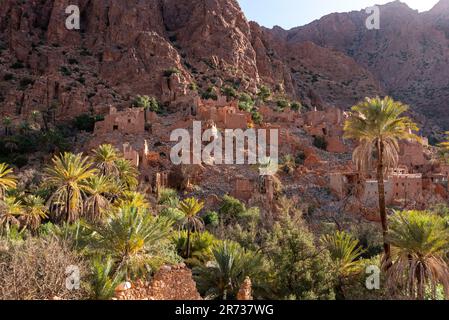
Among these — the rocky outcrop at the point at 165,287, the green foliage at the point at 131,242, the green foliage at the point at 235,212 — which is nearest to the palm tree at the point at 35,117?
the green foliage at the point at 235,212

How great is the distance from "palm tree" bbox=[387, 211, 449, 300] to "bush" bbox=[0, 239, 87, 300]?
8430mm

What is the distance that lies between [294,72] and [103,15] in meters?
40.1

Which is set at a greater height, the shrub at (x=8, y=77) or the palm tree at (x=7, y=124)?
the shrub at (x=8, y=77)

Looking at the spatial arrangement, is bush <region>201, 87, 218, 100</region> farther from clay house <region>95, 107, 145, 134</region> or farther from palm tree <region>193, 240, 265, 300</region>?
palm tree <region>193, 240, 265, 300</region>

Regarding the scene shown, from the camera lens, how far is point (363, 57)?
116m

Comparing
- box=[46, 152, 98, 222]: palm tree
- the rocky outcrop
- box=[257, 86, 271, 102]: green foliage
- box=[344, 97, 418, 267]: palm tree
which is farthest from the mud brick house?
the rocky outcrop

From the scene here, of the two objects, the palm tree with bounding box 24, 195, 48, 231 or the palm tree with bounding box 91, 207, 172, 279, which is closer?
the palm tree with bounding box 91, 207, 172, 279

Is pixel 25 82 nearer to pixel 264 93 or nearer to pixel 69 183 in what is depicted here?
pixel 264 93

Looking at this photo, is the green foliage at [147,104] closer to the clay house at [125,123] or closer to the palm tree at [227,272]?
the clay house at [125,123]

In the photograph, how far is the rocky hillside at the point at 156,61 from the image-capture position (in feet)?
172

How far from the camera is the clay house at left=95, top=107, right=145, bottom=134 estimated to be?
37469mm

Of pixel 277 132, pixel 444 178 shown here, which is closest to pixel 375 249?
pixel 444 178

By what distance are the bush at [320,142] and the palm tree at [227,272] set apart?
29641mm
